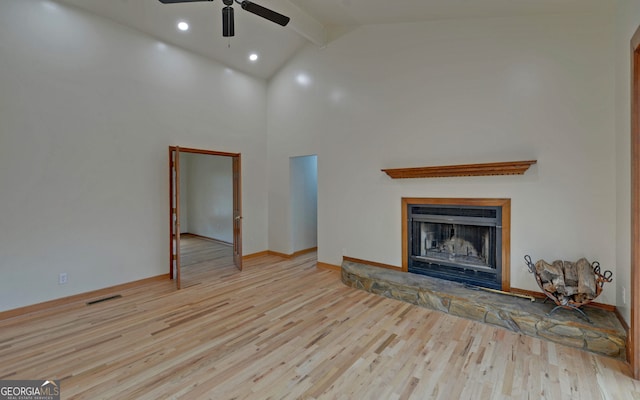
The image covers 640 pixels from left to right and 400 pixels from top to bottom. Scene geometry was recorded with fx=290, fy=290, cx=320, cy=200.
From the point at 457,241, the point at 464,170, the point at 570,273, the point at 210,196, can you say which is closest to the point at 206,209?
the point at 210,196

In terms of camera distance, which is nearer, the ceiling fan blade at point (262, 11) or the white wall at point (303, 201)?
the ceiling fan blade at point (262, 11)

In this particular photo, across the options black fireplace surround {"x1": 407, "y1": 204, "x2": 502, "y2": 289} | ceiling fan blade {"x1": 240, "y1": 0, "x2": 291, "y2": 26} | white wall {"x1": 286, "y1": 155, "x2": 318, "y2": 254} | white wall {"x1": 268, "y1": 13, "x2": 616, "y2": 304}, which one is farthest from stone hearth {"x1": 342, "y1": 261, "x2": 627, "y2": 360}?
ceiling fan blade {"x1": 240, "y1": 0, "x2": 291, "y2": 26}

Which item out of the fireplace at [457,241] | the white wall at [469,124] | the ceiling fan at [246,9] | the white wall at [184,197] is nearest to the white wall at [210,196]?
the white wall at [184,197]

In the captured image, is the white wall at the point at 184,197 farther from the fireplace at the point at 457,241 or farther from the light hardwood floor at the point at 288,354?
the fireplace at the point at 457,241

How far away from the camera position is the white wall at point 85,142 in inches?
131

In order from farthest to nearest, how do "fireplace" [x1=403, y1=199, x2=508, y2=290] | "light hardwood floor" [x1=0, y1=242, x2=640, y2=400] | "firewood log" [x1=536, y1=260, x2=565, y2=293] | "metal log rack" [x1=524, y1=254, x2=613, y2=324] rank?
"fireplace" [x1=403, y1=199, x2=508, y2=290] → "firewood log" [x1=536, y1=260, x2=565, y2=293] → "metal log rack" [x1=524, y1=254, x2=613, y2=324] → "light hardwood floor" [x1=0, y1=242, x2=640, y2=400]

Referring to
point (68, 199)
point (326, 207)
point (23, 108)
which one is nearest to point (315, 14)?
point (326, 207)

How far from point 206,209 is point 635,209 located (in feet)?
27.3

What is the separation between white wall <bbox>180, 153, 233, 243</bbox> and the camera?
746cm

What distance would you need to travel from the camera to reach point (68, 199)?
12.1ft

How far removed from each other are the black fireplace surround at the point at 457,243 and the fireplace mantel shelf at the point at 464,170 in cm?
43

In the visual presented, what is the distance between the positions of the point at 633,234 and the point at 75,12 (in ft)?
20.8

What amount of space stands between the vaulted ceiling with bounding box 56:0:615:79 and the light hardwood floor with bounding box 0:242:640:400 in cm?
342

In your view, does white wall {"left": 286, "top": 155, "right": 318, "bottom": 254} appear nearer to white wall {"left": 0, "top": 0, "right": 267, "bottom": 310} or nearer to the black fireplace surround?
white wall {"left": 0, "top": 0, "right": 267, "bottom": 310}
